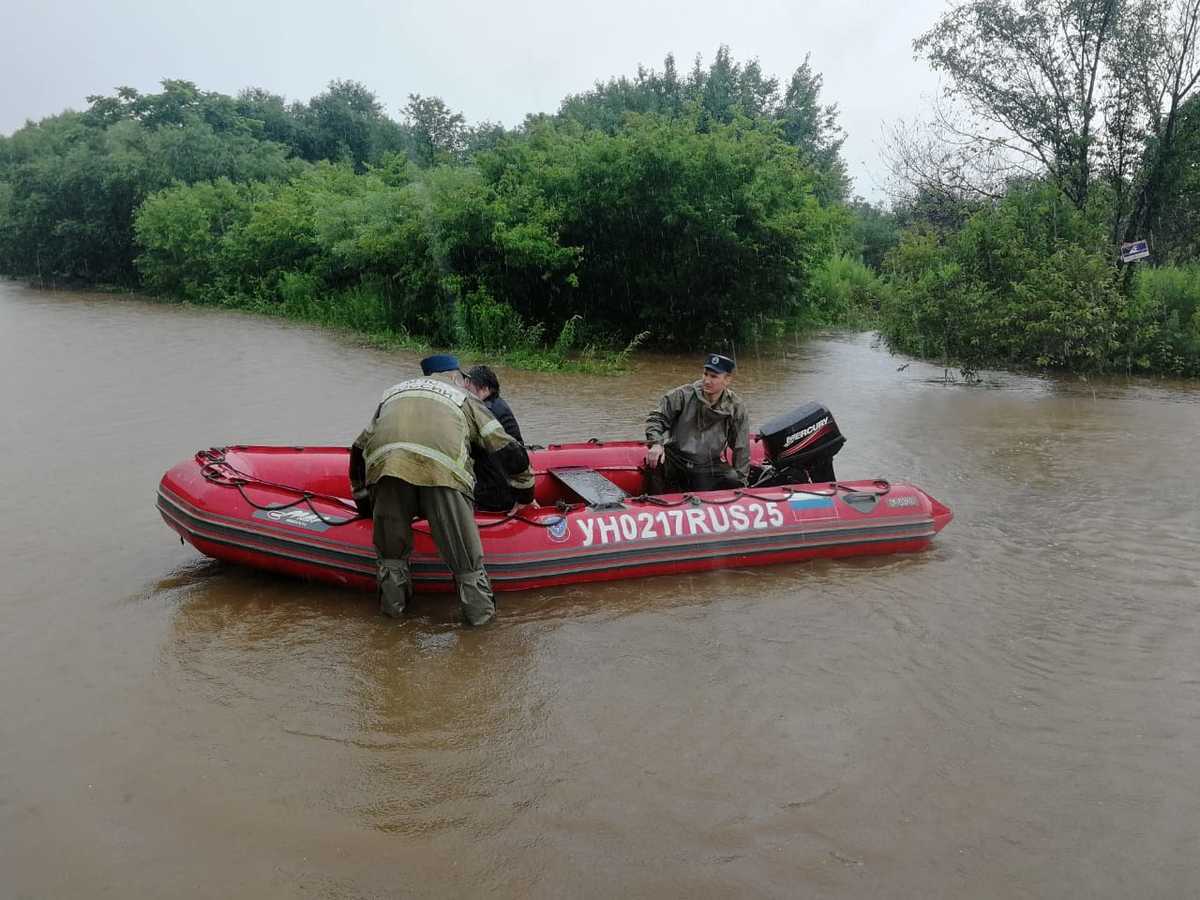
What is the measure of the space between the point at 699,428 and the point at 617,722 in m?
2.72

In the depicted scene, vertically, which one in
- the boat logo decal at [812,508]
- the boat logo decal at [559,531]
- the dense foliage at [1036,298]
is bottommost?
the boat logo decal at [559,531]

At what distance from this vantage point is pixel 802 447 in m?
6.51

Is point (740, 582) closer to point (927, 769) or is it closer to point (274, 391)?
point (927, 769)

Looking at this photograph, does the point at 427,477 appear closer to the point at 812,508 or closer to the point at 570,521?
the point at 570,521

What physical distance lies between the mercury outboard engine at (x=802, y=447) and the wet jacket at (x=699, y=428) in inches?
12.7

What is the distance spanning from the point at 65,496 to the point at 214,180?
2288 centimetres

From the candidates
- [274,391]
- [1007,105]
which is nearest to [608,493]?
[274,391]

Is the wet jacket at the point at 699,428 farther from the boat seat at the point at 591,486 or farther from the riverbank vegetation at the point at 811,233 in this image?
the riverbank vegetation at the point at 811,233

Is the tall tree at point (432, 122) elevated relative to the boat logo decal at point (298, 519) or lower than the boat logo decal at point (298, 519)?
elevated

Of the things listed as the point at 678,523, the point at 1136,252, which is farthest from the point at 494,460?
the point at 1136,252

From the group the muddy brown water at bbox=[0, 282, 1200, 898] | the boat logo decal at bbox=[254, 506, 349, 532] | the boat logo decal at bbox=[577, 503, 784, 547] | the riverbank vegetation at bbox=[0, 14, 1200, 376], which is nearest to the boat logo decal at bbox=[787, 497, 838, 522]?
the boat logo decal at bbox=[577, 503, 784, 547]

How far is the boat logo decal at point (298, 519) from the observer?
5117 millimetres

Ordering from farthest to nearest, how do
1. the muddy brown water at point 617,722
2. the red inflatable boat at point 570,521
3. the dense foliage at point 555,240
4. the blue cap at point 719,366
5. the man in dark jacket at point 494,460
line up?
the dense foliage at point 555,240
the blue cap at point 719,366
the man in dark jacket at point 494,460
the red inflatable boat at point 570,521
the muddy brown water at point 617,722

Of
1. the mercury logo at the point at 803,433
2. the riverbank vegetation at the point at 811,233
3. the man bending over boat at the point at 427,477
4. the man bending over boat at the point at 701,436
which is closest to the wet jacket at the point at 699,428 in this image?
the man bending over boat at the point at 701,436
